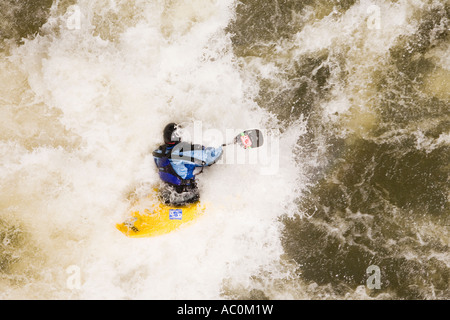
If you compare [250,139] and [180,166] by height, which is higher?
[250,139]

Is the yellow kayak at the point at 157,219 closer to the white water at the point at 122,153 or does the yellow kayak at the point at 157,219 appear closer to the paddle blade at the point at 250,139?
the white water at the point at 122,153

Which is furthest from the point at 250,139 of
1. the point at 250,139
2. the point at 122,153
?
the point at 122,153

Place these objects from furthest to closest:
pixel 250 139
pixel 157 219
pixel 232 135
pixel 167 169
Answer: pixel 232 135 → pixel 250 139 → pixel 157 219 → pixel 167 169

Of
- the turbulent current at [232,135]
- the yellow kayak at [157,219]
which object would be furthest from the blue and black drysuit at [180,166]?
the turbulent current at [232,135]

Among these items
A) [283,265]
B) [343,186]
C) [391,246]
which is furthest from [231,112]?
[391,246]

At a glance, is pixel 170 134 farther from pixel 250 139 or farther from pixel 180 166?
pixel 250 139
